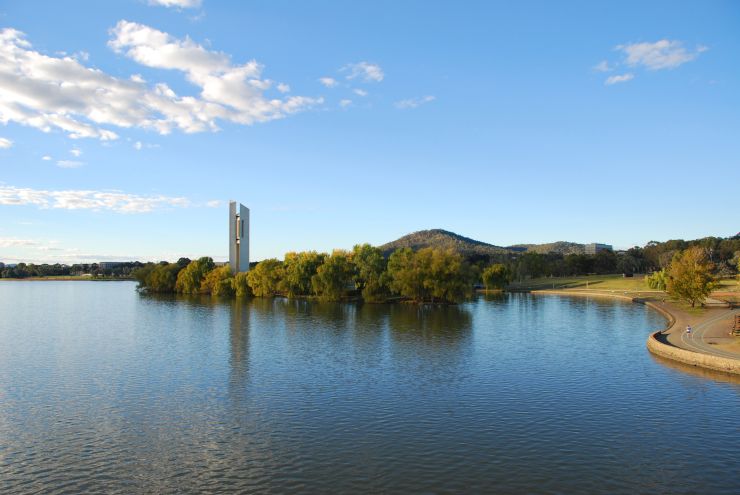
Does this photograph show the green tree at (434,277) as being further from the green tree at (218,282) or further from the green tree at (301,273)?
the green tree at (218,282)

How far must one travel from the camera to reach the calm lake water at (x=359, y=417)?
2186 centimetres

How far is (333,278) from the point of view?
115000mm

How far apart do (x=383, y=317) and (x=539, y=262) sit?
430 feet

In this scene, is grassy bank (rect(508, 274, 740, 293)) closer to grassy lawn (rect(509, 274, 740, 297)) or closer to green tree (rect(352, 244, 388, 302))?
grassy lawn (rect(509, 274, 740, 297))

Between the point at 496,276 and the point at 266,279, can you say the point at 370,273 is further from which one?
the point at 496,276

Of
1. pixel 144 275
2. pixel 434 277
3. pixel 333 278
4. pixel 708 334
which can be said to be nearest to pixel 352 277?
pixel 333 278

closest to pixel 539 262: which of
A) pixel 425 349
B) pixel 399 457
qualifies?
pixel 425 349

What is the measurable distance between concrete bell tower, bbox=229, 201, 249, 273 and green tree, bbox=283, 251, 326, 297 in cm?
4176

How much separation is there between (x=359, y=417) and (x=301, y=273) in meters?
93.2

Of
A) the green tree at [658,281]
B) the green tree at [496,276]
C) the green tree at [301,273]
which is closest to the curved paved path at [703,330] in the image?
the green tree at [658,281]

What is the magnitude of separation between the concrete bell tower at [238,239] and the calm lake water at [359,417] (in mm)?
109170

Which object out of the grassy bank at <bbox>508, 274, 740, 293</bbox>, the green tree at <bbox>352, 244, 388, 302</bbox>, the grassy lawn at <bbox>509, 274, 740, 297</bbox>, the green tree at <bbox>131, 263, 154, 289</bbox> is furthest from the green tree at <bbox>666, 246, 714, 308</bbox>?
the green tree at <bbox>131, 263, 154, 289</bbox>

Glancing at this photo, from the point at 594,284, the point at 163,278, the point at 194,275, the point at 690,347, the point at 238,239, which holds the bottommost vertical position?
the point at 690,347

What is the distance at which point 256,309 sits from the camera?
9825 cm
